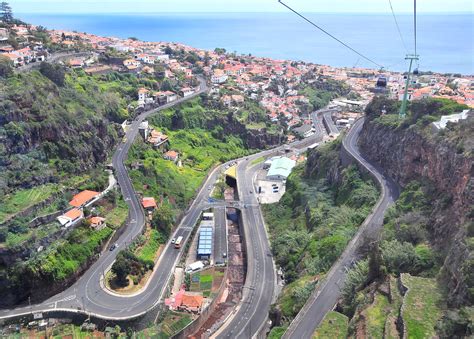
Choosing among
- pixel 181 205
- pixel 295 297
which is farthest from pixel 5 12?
pixel 295 297

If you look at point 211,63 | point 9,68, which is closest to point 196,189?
point 9,68

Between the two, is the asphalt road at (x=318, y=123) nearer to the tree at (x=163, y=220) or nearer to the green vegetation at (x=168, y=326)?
the tree at (x=163, y=220)

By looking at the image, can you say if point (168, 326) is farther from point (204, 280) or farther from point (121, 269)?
point (204, 280)

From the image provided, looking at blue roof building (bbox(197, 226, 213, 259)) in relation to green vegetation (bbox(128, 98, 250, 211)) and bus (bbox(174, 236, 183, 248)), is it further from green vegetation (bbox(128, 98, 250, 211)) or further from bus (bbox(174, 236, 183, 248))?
green vegetation (bbox(128, 98, 250, 211))

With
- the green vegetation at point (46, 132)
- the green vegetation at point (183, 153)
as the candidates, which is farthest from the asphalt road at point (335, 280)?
the green vegetation at point (46, 132)

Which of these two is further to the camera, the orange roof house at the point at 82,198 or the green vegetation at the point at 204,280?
the orange roof house at the point at 82,198

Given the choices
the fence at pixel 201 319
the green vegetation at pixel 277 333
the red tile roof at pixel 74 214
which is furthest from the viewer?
the red tile roof at pixel 74 214

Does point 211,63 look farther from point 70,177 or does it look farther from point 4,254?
point 4,254
